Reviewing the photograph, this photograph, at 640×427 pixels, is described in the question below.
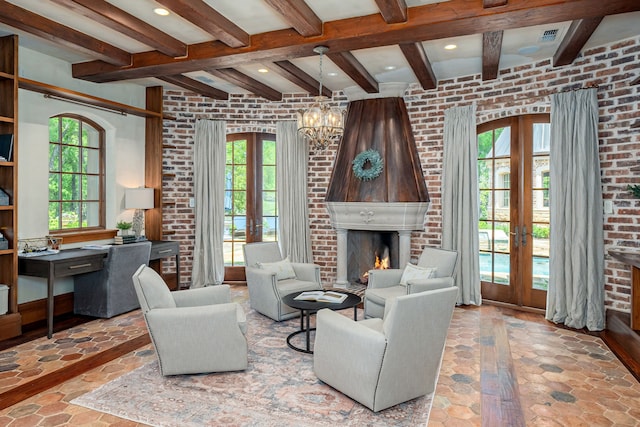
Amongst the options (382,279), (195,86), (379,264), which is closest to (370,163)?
(379,264)

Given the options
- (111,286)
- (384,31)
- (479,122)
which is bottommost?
(111,286)

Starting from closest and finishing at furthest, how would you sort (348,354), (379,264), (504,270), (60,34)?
(348,354) → (60,34) → (504,270) → (379,264)

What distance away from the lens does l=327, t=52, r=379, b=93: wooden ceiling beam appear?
179 inches

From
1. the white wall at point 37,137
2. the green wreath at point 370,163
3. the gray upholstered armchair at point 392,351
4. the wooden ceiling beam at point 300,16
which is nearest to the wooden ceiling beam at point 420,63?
the wooden ceiling beam at point 300,16

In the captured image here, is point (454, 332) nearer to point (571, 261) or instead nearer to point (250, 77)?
point (571, 261)

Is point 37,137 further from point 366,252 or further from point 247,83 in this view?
point 366,252

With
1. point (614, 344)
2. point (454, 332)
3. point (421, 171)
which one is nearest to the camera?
point (614, 344)

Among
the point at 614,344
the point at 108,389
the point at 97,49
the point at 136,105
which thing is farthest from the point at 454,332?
the point at 136,105

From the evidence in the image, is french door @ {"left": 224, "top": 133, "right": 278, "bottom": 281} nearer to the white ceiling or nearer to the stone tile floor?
the white ceiling

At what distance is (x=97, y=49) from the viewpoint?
169 inches

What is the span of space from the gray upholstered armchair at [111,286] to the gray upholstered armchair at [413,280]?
2586mm

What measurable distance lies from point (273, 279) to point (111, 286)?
1.76 meters

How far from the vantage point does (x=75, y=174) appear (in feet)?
17.4

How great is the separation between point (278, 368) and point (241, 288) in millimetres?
3169
